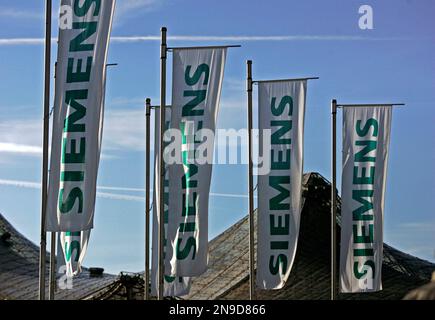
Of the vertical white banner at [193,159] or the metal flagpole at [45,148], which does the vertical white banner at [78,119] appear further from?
the vertical white banner at [193,159]

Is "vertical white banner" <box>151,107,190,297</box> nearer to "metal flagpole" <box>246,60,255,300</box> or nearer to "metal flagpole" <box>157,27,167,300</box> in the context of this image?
"metal flagpole" <box>157,27,167,300</box>

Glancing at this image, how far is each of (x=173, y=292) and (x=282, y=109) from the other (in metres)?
6.95

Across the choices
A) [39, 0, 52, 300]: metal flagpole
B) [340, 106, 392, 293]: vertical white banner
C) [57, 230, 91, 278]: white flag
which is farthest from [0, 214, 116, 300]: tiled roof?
[39, 0, 52, 300]: metal flagpole

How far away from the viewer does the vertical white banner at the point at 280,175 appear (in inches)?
1154

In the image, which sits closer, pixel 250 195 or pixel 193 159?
pixel 193 159

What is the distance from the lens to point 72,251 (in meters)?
28.8

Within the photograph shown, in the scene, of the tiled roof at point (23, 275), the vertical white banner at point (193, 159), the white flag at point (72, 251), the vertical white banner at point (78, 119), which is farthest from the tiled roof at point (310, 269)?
the vertical white banner at point (78, 119)

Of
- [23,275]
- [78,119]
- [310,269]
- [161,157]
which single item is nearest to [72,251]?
[161,157]

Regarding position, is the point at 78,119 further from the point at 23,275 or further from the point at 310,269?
the point at 23,275

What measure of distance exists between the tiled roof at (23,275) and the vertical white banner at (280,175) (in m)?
24.5

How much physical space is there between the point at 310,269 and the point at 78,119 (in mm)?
36630
